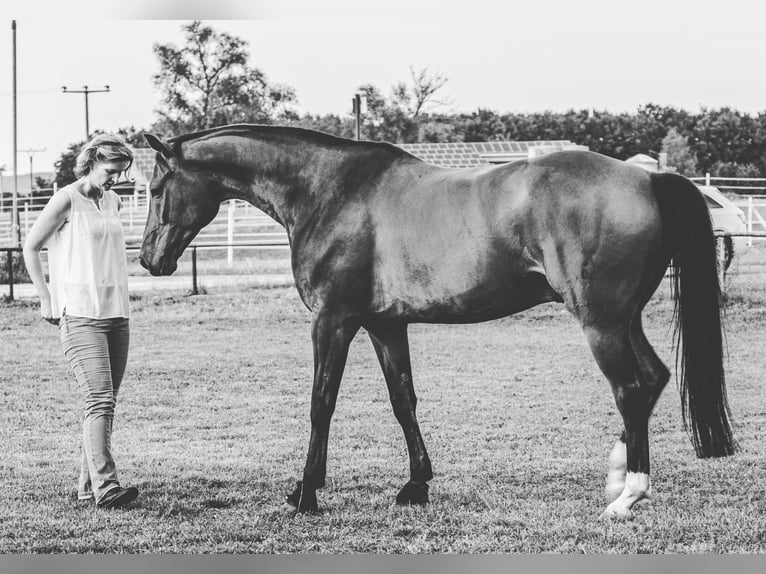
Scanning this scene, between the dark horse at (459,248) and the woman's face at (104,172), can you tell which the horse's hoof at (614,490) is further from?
the woman's face at (104,172)

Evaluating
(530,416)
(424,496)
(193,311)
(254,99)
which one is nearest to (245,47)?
(254,99)

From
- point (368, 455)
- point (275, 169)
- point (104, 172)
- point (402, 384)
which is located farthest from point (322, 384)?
point (104, 172)

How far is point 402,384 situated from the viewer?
5035 millimetres

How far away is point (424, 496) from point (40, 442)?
321 centimetres

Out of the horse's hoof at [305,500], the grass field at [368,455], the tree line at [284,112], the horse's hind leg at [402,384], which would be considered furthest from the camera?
the tree line at [284,112]

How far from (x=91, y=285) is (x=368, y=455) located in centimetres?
220

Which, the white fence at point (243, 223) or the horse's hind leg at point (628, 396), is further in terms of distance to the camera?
the white fence at point (243, 223)

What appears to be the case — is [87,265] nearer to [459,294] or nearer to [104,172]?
[104,172]

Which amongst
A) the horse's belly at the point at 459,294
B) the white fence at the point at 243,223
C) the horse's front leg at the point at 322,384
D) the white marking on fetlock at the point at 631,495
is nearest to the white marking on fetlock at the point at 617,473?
the white marking on fetlock at the point at 631,495

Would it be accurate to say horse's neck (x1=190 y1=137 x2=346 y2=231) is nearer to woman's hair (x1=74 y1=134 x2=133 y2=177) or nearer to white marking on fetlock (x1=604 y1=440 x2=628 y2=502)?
woman's hair (x1=74 y1=134 x2=133 y2=177)

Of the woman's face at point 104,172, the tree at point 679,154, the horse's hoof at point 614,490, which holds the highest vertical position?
the tree at point 679,154

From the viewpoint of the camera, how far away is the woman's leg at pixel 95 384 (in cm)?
490

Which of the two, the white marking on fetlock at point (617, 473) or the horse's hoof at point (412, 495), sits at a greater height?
the white marking on fetlock at point (617, 473)

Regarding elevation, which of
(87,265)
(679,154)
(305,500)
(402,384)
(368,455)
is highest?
(679,154)
